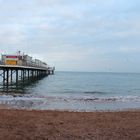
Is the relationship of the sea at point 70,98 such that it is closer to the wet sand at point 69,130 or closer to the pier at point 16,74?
the pier at point 16,74

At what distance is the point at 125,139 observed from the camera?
897 centimetres

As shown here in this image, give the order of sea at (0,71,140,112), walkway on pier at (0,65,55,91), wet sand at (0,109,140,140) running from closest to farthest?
wet sand at (0,109,140,140) < sea at (0,71,140,112) < walkway on pier at (0,65,55,91)

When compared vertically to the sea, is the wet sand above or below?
above

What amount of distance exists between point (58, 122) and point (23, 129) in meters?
1.97

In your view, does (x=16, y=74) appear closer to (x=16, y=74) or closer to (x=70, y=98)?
(x=16, y=74)

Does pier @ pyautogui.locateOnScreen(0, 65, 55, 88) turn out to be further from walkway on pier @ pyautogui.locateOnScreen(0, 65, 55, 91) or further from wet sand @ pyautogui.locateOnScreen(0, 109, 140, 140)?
wet sand @ pyautogui.locateOnScreen(0, 109, 140, 140)

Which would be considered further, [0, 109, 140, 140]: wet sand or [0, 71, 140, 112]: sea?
[0, 71, 140, 112]: sea

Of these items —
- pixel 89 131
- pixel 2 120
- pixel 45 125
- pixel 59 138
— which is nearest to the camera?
pixel 59 138

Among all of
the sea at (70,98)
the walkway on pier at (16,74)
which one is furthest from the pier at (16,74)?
the sea at (70,98)

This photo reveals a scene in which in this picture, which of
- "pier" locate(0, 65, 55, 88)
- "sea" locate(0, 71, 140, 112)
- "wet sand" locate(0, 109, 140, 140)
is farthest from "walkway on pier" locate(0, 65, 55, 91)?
"wet sand" locate(0, 109, 140, 140)

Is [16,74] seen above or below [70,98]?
above

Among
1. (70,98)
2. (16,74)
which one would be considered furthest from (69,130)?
(16,74)

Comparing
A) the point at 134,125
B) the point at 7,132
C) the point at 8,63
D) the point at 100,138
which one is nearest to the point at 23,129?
the point at 7,132

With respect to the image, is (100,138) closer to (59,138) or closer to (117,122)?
(59,138)
